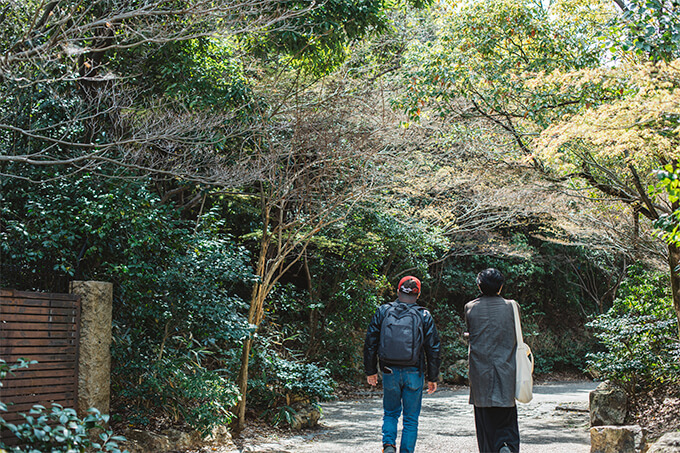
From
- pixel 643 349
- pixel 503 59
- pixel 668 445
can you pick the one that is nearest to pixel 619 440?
pixel 668 445

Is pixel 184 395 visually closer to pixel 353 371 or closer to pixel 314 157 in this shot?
pixel 314 157

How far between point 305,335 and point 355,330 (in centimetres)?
185

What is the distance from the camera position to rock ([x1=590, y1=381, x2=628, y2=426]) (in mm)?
7582

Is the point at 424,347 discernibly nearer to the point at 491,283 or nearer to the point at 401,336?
the point at 401,336

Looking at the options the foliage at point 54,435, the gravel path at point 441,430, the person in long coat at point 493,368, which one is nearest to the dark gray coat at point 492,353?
the person in long coat at point 493,368

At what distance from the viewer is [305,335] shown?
13.0m

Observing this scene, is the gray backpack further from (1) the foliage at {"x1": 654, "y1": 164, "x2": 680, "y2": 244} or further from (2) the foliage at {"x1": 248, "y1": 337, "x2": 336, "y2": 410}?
(2) the foliage at {"x1": 248, "y1": 337, "x2": 336, "y2": 410}

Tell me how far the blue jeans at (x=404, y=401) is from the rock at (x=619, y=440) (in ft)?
7.69

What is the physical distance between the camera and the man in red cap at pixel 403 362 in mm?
4723

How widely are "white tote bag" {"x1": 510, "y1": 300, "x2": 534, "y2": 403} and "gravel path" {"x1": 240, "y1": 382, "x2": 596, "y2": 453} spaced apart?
7.38ft

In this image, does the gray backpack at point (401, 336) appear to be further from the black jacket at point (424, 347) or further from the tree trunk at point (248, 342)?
the tree trunk at point (248, 342)

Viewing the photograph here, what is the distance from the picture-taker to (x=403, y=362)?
4.73 meters

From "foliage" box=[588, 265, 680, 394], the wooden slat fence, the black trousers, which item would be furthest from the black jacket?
"foliage" box=[588, 265, 680, 394]

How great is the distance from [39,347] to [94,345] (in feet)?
1.69
